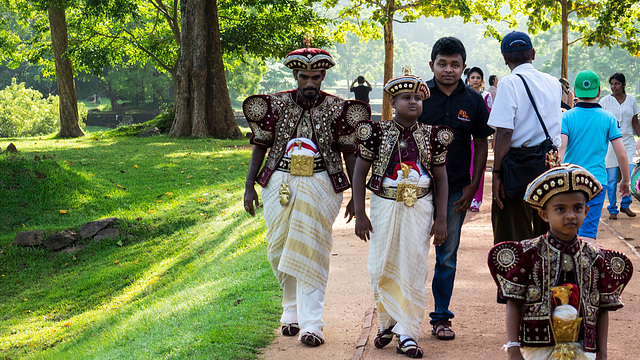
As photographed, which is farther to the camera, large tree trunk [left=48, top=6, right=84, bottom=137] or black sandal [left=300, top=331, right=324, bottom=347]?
large tree trunk [left=48, top=6, right=84, bottom=137]

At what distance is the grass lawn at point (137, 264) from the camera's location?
564 cm

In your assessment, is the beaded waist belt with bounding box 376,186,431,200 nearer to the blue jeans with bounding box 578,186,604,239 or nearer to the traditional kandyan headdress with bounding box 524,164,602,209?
the traditional kandyan headdress with bounding box 524,164,602,209

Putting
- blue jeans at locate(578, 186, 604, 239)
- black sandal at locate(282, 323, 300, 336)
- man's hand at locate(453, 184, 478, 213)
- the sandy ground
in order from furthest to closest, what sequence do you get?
1. blue jeans at locate(578, 186, 604, 239)
2. black sandal at locate(282, 323, 300, 336)
3. man's hand at locate(453, 184, 478, 213)
4. the sandy ground

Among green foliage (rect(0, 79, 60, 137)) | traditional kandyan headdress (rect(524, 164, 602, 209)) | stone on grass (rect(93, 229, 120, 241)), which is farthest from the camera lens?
green foliage (rect(0, 79, 60, 137))

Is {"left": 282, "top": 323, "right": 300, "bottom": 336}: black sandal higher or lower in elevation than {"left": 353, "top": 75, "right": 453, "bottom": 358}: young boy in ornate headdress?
lower

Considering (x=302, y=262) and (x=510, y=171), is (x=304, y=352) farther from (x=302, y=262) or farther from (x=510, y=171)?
(x=510, y=171)

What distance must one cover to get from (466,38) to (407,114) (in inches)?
6687

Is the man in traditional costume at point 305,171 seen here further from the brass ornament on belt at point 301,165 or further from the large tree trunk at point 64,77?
the large tree trunk at point 64,77

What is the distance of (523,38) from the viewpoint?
4578 mm

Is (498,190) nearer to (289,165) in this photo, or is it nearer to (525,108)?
(525,108)

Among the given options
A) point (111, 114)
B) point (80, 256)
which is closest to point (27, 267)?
point (80, 256)

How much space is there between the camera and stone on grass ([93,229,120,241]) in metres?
11.0

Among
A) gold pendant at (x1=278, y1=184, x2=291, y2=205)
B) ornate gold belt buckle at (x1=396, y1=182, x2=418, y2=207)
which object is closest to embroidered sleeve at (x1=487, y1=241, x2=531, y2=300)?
ornate gold belt buckle at (x1=396, y1=182, x2=418, y2=207)

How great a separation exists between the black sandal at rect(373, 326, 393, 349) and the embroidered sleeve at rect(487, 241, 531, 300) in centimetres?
153
